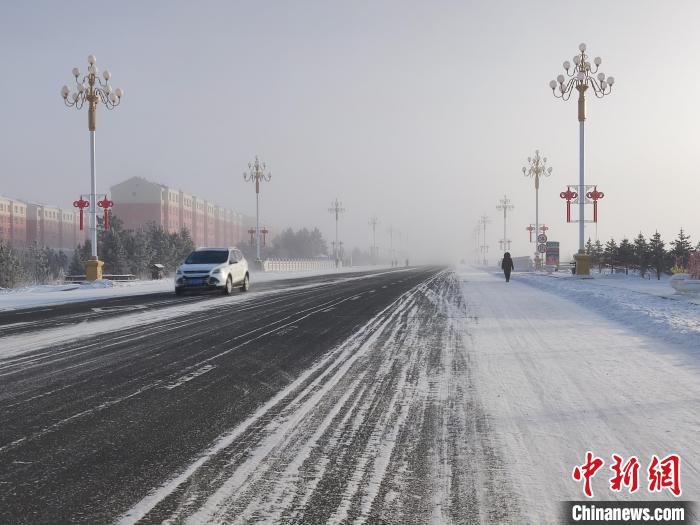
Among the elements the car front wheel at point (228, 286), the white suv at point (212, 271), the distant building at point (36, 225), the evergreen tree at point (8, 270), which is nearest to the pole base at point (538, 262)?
the white suv at point (212, 271)

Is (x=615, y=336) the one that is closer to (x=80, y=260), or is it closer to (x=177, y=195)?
(x=80, y=260)

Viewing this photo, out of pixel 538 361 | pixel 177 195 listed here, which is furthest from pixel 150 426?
pixel 177 195

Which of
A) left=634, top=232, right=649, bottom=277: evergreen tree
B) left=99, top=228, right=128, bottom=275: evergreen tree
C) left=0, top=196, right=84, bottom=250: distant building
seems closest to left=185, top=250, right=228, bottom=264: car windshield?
left=634, top=232, right=649, bottom=277: evergreen tree

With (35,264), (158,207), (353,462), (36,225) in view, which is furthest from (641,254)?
(36,225)

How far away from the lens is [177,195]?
115000mm

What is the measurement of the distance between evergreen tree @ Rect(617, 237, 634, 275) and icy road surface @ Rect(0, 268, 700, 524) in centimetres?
4292

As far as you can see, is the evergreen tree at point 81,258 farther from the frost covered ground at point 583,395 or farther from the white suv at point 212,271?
the frost covered ground at point 583,395

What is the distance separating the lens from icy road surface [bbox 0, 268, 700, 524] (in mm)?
2904

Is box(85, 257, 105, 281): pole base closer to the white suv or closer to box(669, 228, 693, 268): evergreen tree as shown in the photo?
the white suv

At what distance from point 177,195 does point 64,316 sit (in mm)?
108538

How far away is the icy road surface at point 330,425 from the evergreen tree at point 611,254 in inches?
1799

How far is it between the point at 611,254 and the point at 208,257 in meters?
44.5

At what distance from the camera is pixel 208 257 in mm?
19984

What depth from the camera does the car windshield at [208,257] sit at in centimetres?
1966
